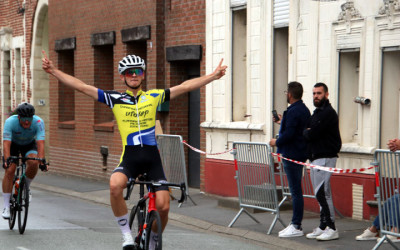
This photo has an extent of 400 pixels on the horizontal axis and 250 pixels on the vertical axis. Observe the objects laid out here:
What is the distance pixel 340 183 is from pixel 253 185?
1.64m

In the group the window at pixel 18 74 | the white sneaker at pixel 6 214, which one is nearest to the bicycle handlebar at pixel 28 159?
the white sneaker at pixel 6 214

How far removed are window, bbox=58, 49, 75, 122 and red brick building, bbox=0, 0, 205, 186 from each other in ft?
0.10

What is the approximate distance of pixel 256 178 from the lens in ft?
38.4

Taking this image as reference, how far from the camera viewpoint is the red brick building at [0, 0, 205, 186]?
17.7 meters

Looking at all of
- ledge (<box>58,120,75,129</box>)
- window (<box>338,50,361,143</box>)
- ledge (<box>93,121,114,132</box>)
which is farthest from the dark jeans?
ledge (<box>58,120,75,129</box>)

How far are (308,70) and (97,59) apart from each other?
896cm

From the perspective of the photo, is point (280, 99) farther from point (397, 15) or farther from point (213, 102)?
point (397, 15)

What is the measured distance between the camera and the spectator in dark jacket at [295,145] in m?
10.8

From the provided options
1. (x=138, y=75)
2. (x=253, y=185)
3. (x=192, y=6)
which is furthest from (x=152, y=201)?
(x=192, y=6)

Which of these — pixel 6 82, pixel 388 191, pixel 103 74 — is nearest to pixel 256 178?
pixel 388 191

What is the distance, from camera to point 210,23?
1642 cm

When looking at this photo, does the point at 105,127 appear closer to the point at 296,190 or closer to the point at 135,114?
the point at 296,190

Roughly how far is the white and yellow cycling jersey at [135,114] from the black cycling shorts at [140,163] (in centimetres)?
7

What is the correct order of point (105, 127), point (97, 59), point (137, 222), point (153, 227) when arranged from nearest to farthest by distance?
point (153, 227)
point (137, 222)
point (105, 127)
point (97, 59)
